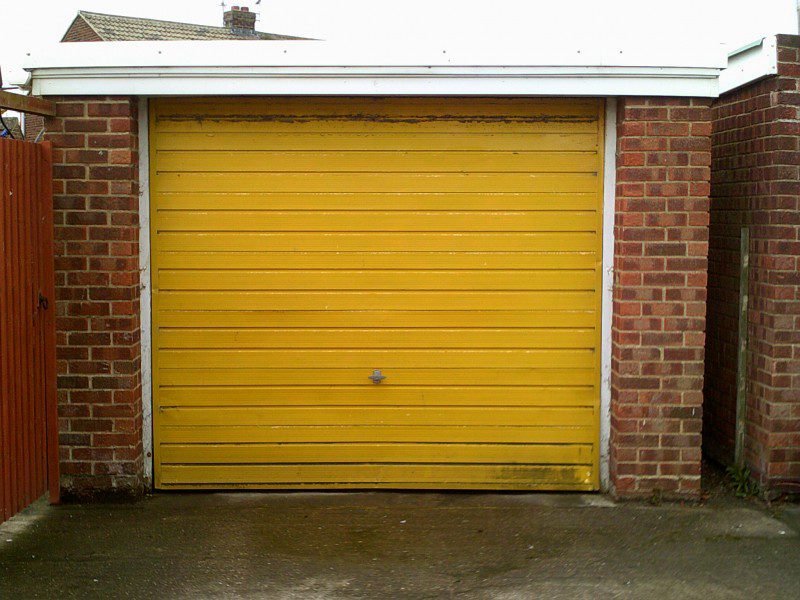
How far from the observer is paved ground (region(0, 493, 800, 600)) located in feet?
16.4

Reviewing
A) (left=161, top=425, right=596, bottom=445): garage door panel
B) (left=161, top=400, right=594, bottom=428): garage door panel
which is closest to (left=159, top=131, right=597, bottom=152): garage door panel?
(left=161, top=400, right=594, bottom=428): garage door panel

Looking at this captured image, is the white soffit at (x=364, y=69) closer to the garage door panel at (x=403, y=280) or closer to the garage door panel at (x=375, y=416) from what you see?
the garage door panel at (x=403, y=280)

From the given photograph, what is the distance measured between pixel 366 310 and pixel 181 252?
124 cm

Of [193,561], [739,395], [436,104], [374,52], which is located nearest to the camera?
[193,561]

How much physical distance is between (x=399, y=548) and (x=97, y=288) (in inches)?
96.1

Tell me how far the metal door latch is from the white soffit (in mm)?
1763

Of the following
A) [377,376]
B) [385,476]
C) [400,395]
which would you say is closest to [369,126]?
[377,376]

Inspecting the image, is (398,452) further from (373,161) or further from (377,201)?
(373,161)

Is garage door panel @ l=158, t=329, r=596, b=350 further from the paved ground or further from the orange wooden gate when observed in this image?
the paved ground

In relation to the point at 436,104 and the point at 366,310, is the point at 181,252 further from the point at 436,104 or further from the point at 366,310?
the point at 436,104

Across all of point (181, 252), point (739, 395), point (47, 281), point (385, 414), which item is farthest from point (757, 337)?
point (47, 281)

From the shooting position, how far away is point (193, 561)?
5.32 metres

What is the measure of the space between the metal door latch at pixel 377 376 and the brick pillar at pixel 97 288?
150 centimetres

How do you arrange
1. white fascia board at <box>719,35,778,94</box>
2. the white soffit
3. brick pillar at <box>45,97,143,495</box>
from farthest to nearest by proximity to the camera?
white fascia board at <box>719,35,778,94</box> < brick pillar at <box>45,97,143,495</box> < the white soffit
